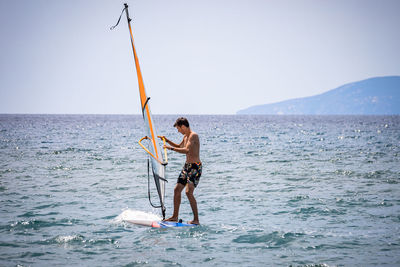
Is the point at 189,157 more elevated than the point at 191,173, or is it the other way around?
the point at 189,157

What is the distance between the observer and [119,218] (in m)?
9.40

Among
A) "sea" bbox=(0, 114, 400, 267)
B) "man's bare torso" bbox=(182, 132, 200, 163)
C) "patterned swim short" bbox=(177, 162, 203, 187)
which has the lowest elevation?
"sea" bbox=(0, 114, 400, 267)

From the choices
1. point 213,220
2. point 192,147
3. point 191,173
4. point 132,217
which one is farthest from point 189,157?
point 132,217

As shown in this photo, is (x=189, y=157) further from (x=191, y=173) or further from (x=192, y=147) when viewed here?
(x=191, y=173)

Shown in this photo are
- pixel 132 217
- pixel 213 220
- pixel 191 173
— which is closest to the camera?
pixel 191 173

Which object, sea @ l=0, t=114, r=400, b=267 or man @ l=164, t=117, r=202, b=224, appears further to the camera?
man @ l=164, t=117, r=202, b=224

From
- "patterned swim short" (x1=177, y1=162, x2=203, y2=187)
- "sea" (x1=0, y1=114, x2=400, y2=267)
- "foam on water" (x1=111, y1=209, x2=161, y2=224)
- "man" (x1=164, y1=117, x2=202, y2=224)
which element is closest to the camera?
"sea" (x1=0, y1=114, x2=400, y2=267)

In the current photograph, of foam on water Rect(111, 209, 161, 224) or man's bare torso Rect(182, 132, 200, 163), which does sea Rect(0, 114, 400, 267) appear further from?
man's bare torso Rect(182, 132, 200, 163)

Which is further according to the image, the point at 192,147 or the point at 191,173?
the point at 191,173

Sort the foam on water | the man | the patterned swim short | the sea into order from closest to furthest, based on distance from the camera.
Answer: the sea < the man < the patterned swim short < the foam on water

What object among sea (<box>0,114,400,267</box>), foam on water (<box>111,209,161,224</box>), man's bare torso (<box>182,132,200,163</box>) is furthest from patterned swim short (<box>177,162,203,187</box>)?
foam on water (<box>111,209,161,224</box>)

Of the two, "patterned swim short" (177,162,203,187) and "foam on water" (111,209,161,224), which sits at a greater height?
"patterned swim short" (177,162,203,187)

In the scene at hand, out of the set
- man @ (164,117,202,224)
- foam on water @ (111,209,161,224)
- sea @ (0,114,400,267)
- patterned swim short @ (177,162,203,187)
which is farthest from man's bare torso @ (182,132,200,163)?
foam on water @ (111,209,161,224)

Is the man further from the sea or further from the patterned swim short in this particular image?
the sea
